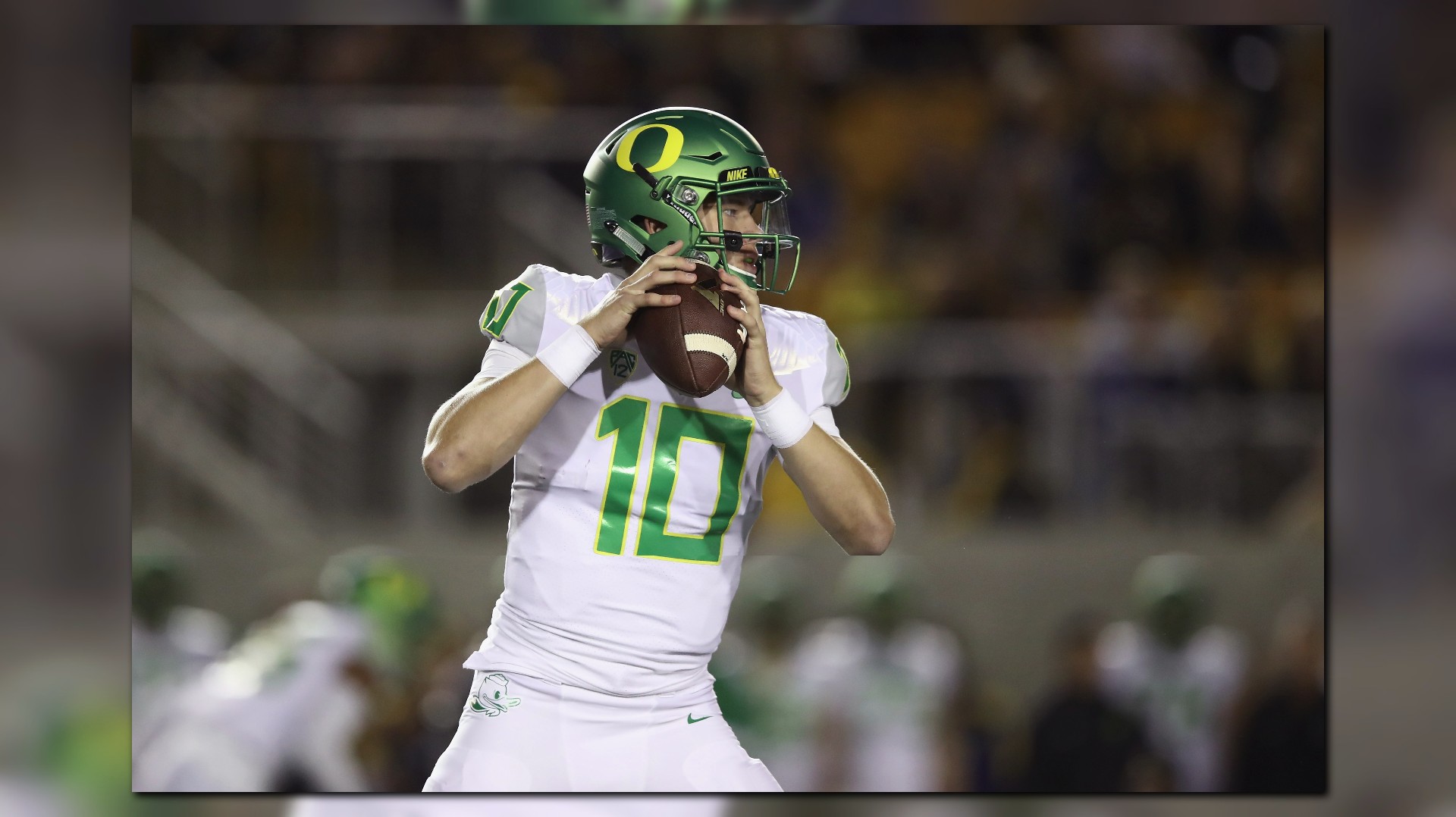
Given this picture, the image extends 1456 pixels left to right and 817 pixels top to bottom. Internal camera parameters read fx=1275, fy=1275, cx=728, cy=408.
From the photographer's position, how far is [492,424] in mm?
1902

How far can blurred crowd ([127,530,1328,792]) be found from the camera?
2.69 meters

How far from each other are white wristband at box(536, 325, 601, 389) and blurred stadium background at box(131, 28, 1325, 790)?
118 cm

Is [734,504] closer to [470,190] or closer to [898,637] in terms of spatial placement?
[898,637]

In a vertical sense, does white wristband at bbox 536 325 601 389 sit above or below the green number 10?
above

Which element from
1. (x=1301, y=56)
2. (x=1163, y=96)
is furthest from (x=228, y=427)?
(x=1301, y=56)

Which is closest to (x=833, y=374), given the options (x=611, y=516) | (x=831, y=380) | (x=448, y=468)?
(x=831, y=380)

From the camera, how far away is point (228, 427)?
3.39m

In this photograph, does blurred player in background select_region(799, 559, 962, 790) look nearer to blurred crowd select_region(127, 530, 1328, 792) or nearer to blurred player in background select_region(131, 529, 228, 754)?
blurred crowd select_region(127, 530, 1328, 792)

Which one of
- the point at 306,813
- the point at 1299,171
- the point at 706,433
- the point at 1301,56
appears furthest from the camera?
the point at 1299,171

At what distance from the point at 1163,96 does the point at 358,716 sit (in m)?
2.47

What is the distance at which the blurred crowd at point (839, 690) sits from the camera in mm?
2689

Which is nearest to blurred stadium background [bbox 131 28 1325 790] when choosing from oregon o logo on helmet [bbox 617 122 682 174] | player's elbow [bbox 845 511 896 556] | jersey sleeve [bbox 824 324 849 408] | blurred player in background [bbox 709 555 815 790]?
blurred player in background [bbox 709 555 815 790]

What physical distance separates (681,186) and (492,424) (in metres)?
0.51

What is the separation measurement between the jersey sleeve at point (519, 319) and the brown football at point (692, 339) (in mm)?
197
